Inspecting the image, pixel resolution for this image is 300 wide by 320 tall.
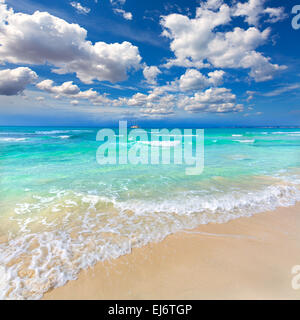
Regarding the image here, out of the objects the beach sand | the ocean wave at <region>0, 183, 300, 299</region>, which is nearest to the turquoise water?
the ocean wave at <region>0, 183, 300, 299</region>

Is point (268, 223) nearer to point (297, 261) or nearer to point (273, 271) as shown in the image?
point (297, 261)

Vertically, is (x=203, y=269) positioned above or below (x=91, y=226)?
below

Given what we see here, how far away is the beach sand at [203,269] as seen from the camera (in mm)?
2660

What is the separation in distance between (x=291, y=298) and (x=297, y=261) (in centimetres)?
92

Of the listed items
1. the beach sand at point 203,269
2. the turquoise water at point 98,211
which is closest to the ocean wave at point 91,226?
the turquoise water at point 98,211

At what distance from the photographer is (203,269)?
3.06 metres

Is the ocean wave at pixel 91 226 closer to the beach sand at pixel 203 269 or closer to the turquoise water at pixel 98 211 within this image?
the turquoise water at pixel 98 211

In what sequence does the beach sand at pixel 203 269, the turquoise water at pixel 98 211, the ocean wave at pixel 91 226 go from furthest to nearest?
the turquoise water at pixel 98 211
the ocean wave at pixel 91 226
the beach sand at pixel 203 269

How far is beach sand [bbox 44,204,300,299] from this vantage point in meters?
2.66

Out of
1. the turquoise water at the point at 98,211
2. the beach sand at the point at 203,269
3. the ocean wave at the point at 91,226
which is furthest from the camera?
the turquoise water at the point at 98,211

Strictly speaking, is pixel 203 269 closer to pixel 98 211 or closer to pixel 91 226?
pixel 91 226

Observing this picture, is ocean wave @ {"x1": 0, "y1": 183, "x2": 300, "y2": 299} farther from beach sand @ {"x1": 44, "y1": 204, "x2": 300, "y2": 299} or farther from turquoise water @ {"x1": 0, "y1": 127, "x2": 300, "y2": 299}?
beach sand @ {"x1": 44, "y1": 204, "x2": 300, "y2": 299}

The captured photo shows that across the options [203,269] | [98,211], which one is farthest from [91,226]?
[203,269]
